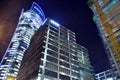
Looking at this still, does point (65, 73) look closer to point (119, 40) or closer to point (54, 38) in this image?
point (54, 38)

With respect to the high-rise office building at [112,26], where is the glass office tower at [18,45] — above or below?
above

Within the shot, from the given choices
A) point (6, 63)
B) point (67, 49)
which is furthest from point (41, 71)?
point (6, 63)

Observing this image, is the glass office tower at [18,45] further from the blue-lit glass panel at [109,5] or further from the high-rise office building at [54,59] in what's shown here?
the blue-lit glass panel at [109,5]

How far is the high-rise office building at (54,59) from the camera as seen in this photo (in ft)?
201

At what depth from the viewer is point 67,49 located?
276 feet

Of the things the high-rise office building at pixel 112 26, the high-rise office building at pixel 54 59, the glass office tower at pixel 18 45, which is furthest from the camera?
the glass office tower at pixel 18 45

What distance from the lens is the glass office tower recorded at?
13939 centimetres

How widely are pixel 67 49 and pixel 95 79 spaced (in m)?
43.1

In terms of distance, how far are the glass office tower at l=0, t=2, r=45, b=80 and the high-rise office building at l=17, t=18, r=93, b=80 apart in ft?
212

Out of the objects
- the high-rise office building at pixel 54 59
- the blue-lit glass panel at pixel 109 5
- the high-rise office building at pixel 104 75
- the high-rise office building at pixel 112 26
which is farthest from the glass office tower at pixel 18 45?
the blue-lit glass panel at pixel 109 5

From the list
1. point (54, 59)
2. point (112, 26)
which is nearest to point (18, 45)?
point (54, 59)

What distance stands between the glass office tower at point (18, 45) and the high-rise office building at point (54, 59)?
64.5 metres

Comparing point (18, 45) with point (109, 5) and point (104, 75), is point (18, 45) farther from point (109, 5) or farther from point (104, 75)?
point (109, 5)

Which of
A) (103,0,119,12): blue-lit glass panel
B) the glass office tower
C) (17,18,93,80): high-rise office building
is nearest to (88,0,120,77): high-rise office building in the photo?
(103,0,119,12): blue-lit glass panel
